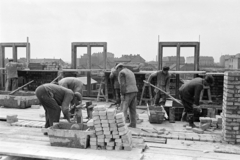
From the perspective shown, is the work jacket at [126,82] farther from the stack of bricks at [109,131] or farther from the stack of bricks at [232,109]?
the stack of bricks at [232,109]

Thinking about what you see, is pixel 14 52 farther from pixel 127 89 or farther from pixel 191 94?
pixel 191 94

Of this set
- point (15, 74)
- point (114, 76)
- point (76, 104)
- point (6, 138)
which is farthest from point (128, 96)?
point (15, 74)

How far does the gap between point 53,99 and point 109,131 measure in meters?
1.68

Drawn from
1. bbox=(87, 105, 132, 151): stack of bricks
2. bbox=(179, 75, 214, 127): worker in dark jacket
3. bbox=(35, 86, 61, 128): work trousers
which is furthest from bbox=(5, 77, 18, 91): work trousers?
bbox=(179, 75, 214, 127): worker in dark jacket

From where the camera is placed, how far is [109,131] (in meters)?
4.51

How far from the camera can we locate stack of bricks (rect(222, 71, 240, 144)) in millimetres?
4898

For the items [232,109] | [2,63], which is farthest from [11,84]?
[232,109]

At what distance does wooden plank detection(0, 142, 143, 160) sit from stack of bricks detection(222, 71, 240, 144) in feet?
6.58

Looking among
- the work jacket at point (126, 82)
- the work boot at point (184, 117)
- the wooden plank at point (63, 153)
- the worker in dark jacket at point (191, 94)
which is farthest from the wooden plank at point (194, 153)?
the work boot at point (184, 117)

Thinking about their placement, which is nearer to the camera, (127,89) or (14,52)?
→ (127,89)

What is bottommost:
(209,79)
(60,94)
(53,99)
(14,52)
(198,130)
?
(198,130)

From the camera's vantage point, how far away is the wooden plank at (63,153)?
4148mm

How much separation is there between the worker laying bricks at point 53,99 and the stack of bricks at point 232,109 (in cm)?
344

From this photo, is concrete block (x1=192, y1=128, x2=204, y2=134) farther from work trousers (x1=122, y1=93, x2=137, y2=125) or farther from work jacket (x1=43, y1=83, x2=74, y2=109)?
work jacket (x1=43, y1=83, x2=74, y2=109)
